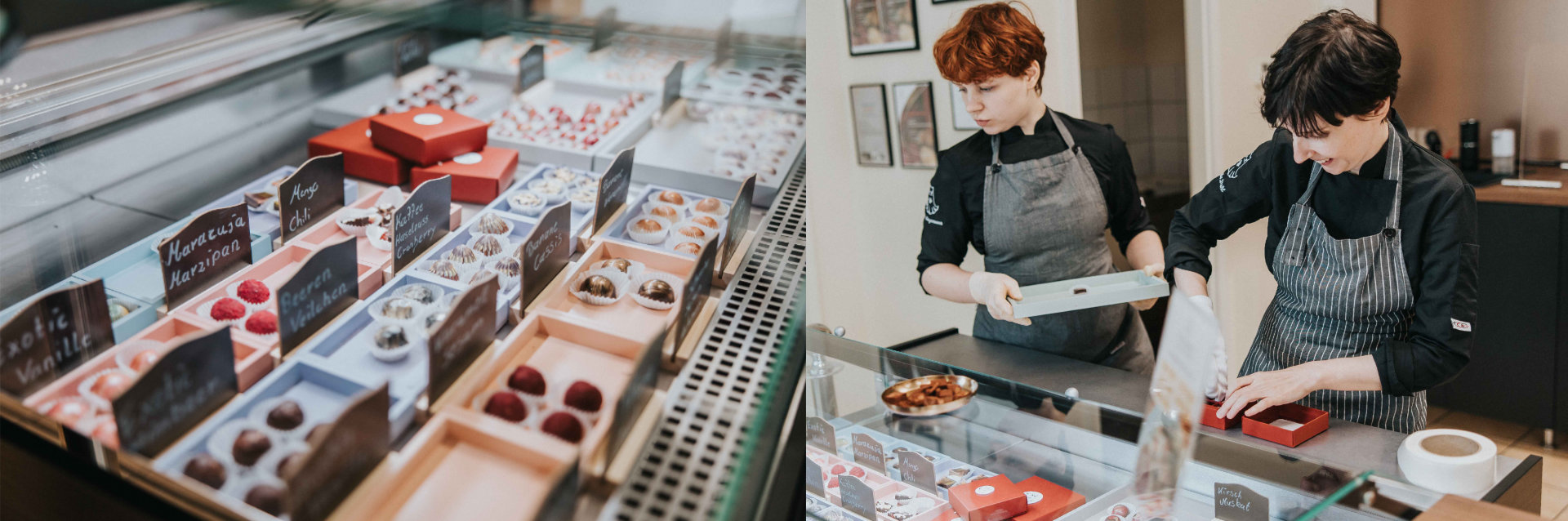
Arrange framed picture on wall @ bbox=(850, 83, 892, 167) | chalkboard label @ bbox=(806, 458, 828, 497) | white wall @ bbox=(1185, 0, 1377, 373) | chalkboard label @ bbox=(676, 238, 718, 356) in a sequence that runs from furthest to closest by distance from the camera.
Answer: framed picture on wall @ bbox=(850, 83, 892, 167), white wall @ bbox=(1185, 0, 1377, 373), chalkboard label @ bbox=(806, 458, 828, 497), chalkboard label @ bbox=(676, 238, 718, 356)

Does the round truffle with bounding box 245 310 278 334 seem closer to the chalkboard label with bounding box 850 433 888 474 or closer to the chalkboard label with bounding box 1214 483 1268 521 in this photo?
the chalkboard label with bounding box 850 433 888 474

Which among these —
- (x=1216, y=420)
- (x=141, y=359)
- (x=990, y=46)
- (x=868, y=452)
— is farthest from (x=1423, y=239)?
(x=141, y=359)

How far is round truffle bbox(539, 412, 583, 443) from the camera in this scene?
61cm

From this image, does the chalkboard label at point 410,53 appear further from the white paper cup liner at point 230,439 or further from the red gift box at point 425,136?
the white paper cup liner at point 230,439

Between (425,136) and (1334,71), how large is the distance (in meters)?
1.47

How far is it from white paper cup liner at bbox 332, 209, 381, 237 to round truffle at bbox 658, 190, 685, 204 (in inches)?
12.7

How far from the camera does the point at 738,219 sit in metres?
0.91

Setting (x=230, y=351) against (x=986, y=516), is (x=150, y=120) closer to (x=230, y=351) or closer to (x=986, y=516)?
(x=230, y=351)

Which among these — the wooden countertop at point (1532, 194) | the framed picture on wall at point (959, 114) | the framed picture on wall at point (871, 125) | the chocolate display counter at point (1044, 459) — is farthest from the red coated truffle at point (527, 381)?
the wooden countertop at point (1532, 194)

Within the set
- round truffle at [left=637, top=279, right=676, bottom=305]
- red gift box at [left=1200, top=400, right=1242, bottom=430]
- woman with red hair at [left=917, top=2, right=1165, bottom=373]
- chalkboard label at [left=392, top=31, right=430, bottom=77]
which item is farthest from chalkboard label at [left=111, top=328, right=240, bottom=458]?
woman with red hair at [left=917, top=2, right=1165, bottom=373]

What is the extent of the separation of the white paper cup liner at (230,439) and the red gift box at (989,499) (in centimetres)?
115

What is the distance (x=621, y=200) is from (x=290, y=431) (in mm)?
485

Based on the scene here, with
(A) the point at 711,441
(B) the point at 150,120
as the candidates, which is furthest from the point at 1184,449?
(B) the point at 150,120

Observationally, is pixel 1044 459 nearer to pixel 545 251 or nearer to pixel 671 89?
pixel 671 89
